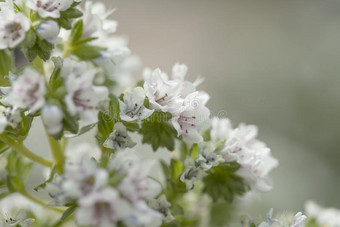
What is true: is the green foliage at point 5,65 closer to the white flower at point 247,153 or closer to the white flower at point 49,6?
the white flower at point 49,6

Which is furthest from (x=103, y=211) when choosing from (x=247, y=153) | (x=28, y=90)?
(x=247, y=153)

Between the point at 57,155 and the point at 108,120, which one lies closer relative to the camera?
the point at 108,120

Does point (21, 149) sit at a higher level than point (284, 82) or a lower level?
lower

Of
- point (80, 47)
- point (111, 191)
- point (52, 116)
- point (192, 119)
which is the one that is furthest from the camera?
point (80, 47)

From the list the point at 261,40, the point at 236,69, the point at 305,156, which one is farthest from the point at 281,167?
the point at 261,40

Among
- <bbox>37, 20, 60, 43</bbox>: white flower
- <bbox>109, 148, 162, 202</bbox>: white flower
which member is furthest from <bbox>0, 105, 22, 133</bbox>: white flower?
<bbox>109, 148, 162, 202</bbox>: white flower

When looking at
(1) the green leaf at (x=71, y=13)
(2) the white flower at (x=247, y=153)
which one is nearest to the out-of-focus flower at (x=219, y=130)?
(2) the white flower at (x=247, y=153)

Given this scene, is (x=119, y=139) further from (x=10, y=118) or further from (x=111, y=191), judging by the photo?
(x=111, y=191)
